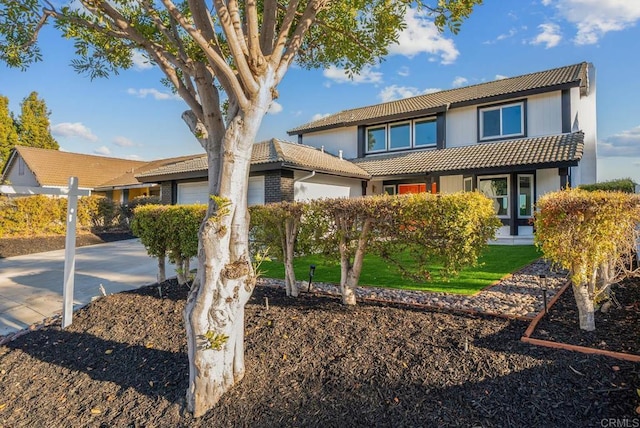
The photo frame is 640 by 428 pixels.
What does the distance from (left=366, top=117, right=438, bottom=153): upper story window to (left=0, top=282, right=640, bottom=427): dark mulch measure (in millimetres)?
14485

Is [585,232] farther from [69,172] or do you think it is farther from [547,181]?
[69,172]

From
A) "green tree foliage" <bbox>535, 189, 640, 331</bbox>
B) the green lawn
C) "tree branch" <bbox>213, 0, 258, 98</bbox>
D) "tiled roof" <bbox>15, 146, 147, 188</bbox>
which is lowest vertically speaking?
the green lawn

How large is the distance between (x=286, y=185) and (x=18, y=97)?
33869mm

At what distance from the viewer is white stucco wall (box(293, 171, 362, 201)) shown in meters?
13.5

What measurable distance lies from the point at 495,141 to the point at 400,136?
460 cm

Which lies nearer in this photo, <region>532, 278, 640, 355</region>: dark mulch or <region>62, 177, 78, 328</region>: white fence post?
<region>532, 278, 640, 355</region>: dark mulch

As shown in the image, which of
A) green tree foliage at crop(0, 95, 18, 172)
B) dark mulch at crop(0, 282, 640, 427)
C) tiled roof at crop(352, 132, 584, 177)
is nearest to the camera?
dark mulch at crop(0, 282, 640, 427)

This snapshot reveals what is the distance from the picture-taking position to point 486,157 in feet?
46.9

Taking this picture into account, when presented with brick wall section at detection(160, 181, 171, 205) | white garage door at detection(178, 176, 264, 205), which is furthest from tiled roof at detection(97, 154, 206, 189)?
white garage door at detection(178, 176, 264, 205)

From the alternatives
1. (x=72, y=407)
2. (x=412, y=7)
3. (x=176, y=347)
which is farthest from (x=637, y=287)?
(x=72, y=407)

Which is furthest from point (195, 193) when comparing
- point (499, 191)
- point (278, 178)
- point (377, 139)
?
point (499, 191)

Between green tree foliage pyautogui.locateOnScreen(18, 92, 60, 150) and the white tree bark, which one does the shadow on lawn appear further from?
green tree foliage pyautogui.locateOnScreen(18, 92, 60, 150)

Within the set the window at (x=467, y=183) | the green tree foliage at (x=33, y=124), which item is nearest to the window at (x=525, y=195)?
the window at (x=467, y=183)

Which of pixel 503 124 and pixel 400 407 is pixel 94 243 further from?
pixel 503 124
